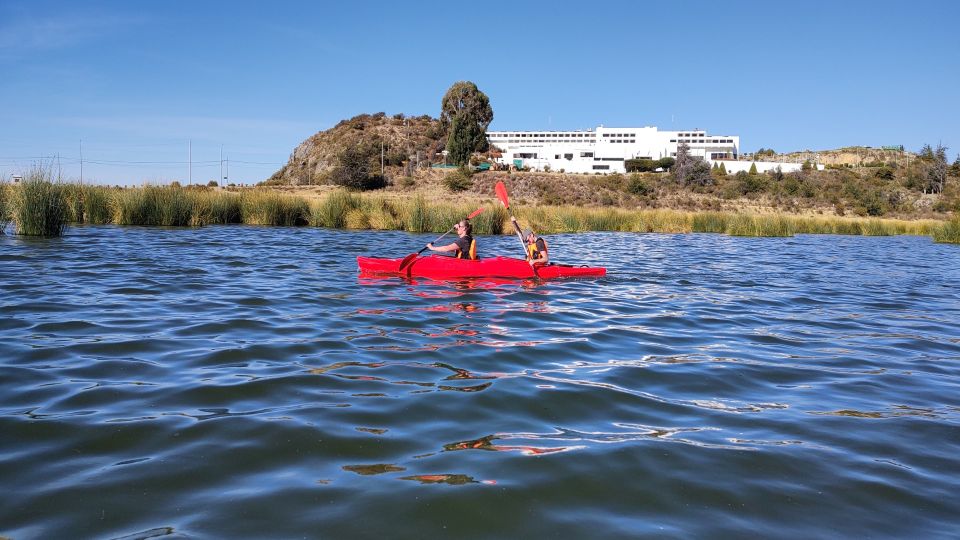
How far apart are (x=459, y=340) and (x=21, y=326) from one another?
429 cm

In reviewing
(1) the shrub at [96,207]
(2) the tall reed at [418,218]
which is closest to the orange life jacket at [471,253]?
(2) the tall reed at [418,218]

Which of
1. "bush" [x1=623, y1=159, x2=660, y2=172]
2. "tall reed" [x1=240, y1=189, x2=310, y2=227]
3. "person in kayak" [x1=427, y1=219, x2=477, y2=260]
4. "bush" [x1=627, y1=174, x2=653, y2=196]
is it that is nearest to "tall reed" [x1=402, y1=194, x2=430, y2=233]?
"tall reed" [x1=240, y1=189, x2=310, y2=227]

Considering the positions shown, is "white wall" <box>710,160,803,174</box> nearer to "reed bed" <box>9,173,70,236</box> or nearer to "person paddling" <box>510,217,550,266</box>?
"person paddling" <box>510,217,550,266</box>

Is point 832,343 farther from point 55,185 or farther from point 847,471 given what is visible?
point 55,185

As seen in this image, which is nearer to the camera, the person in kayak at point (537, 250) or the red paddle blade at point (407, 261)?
the red paddle blade at point (407, 261)

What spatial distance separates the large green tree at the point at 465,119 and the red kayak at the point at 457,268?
5594 cm

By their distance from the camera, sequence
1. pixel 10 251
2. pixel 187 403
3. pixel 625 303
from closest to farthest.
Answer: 1. pixel 187 403
2. pixel 625 303
3. pixel 10 251

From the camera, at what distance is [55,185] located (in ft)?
48.7

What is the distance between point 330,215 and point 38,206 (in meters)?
9.69

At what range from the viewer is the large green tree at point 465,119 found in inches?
2608

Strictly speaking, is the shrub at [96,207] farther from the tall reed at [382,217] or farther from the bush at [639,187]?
the bush at [639,187]

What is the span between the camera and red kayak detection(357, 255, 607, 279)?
426 inches

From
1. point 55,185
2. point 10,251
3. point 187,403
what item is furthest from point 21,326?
point 55,185

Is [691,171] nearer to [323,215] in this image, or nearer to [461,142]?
[461,142]
